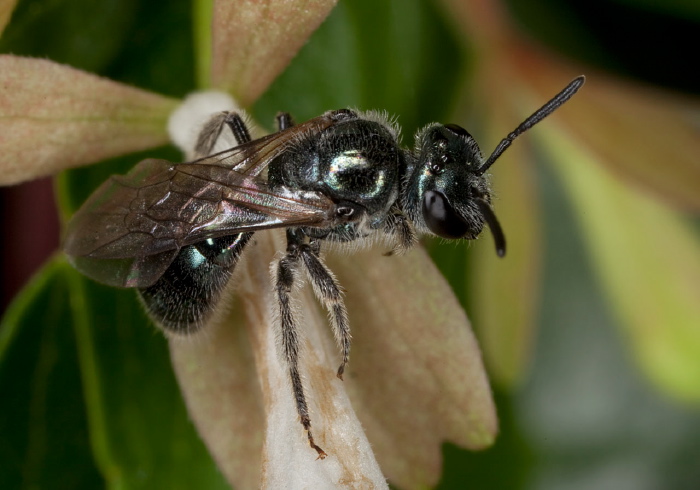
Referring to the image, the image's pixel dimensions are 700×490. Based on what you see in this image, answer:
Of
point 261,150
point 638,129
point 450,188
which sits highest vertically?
point 638,129

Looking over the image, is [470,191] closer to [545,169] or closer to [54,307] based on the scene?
[54,307]

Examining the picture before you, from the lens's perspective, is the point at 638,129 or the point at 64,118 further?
the point at 638,129

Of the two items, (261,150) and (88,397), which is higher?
(261,150)

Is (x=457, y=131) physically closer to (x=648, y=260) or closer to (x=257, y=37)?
(x=257, y=37)

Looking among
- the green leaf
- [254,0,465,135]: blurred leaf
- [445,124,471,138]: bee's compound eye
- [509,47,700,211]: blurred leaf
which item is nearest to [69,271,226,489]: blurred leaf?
the green leaf

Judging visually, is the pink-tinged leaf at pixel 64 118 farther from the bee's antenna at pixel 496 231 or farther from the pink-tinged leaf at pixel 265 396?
the bee's antenna at pixel 496 231

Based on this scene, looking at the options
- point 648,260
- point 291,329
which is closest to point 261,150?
point 291,329

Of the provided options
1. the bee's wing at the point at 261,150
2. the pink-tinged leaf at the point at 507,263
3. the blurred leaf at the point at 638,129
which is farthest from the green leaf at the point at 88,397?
the blurred leaf at the point at 638,129

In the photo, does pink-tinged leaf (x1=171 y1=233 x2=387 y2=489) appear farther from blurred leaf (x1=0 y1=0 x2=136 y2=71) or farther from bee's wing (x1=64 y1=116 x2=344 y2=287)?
blurred leaf (x1=0 y1=0 x2=136 y2=71)
